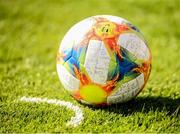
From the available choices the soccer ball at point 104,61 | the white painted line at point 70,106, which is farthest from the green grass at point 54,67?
the soccer ball at point 104,61

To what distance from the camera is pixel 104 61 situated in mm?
5516

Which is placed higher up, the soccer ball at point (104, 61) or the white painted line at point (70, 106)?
the soccer ball at point (104, 61)

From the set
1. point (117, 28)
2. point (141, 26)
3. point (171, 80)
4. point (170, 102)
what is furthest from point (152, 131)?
point (141, 26)

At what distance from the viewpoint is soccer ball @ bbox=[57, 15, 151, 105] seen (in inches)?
218

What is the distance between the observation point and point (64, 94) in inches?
255

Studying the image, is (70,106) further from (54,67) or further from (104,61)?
(54,67)

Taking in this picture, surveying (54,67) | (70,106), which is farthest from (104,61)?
(54,67)

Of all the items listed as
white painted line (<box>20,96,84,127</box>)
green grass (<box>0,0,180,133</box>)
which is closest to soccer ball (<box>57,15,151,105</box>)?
white painted line (<box>20,96,84,127</box>)

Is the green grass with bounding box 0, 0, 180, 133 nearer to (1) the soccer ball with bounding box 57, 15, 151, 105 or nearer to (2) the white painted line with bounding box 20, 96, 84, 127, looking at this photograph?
(2) the white painted line with bounding box 20, 96, 84, 127

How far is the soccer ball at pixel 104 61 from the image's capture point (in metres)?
5.54

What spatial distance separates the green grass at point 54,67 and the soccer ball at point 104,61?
0.89 ft

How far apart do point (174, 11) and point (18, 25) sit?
357 cm

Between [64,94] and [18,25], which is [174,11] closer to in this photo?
[18,25]

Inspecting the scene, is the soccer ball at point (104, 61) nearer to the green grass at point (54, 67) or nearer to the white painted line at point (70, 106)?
the white painted line at point (70, 106)
